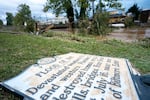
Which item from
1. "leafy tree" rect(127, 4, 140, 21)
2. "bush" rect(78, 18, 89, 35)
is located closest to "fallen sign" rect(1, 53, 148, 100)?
"bush" rect(78, 18, 89, 35)

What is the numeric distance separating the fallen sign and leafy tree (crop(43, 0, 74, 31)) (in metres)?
14.5

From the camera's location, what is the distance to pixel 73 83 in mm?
2418

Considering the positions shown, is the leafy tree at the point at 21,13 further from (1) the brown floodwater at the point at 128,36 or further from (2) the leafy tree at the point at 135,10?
(2) the leafy tree at the point at 135,10

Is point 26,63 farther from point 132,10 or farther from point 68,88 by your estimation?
point 132,10

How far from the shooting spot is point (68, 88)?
88.7 inches

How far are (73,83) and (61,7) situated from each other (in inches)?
619

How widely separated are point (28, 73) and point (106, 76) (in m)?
1.15

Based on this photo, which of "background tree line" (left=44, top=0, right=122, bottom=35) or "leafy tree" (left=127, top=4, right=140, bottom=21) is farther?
"leafy tree" (left=127, top=4, right=140, bottom=21)

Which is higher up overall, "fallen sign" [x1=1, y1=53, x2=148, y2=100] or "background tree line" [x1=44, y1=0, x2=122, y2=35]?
"background tree line" [x1=44, y1=0, x2=122, y2=35]

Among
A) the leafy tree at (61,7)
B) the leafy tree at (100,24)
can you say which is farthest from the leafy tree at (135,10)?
the leafy tree at (100,24)

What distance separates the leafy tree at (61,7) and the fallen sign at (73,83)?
14499mm

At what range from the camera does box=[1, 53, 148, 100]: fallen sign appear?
2.09 m

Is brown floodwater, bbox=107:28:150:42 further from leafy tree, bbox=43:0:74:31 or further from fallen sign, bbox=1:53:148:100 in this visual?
fallen sign, bbox=1:53:148:100

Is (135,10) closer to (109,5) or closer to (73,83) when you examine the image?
(109,5)
